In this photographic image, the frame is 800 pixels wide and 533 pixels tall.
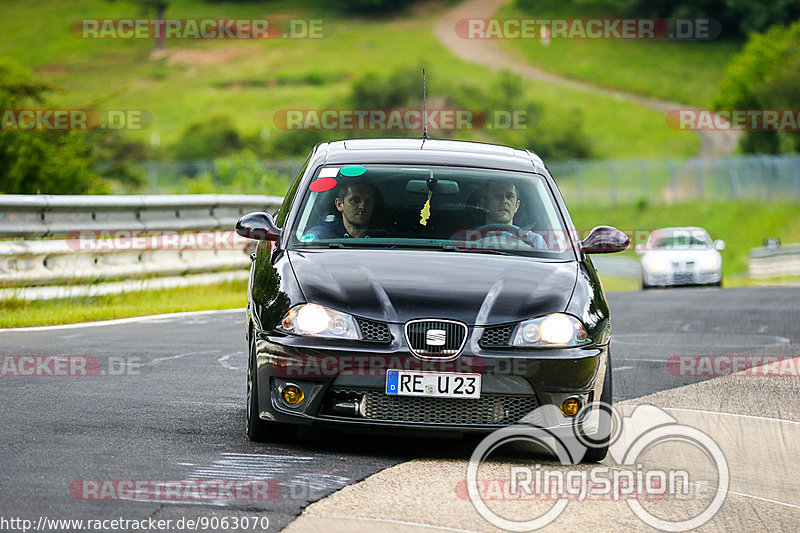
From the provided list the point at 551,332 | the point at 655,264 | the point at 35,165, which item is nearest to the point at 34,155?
the point at 35,165

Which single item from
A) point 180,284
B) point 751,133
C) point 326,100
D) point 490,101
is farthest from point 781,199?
point 326,100

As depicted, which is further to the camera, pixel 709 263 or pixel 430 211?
pixel 709 263

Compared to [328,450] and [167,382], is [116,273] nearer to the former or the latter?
[167,382]

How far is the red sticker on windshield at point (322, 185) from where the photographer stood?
8109 mm

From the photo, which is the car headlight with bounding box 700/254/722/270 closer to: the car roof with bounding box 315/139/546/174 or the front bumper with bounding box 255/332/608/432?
the car roof with bounding box 315/139/546/174

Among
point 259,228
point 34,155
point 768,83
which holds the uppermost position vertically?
point 768,83

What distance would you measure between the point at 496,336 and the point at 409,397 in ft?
1.71

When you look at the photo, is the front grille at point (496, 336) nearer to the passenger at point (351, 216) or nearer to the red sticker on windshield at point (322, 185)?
the passenger at point (351, 216)

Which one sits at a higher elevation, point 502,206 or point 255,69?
point 255,69

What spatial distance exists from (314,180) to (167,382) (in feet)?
6.87

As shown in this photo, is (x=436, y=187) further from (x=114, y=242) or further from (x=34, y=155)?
(x=34, y=155)

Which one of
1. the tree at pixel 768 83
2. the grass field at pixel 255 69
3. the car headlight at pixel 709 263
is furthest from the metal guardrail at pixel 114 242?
the grass field at pixel 255 69

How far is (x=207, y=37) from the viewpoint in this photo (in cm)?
14338

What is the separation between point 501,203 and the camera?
8062 mm
